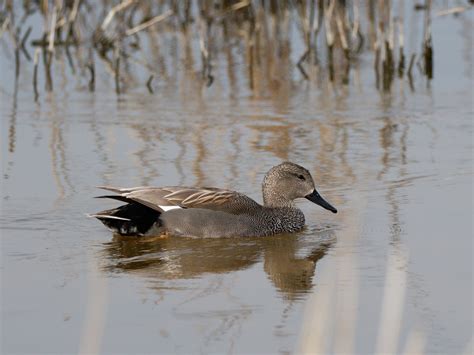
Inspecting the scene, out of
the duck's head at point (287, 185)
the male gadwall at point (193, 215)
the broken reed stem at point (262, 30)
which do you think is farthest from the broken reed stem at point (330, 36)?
the male gadwall at point (193, 215)

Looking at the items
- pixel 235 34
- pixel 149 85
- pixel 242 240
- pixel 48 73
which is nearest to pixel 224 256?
pixel 242 240

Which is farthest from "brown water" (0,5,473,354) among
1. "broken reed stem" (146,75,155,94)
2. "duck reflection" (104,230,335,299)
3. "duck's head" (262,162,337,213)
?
"duck's head" (262,162,337,213)

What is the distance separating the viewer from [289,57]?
1472 centimetres

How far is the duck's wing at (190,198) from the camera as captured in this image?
812cm

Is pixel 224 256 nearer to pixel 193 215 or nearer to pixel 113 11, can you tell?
pixel 193 215

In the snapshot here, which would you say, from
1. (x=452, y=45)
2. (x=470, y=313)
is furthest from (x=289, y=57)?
(x=470, y=313)

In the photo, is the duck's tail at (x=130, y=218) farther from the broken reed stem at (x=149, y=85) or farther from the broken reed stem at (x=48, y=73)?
the broken reed stem at (x=48, y=73)

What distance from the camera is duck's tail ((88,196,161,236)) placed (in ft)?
26.5

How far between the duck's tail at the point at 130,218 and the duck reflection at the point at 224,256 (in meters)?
0.08

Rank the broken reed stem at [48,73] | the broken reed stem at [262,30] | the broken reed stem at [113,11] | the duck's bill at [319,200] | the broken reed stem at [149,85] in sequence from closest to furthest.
A: 1. the duck's bill at [319,200]
2. the broken reed stem at [149,85]
3. the broken reed stem at [48,73]
4. the broken reed stem at [262,30]
5. the broken reed stem at [113,11]

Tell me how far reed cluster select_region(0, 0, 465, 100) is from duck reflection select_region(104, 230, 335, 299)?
4.97 m

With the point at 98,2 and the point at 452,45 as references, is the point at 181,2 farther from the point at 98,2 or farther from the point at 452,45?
the point at 452,45

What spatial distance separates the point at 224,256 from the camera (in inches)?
303

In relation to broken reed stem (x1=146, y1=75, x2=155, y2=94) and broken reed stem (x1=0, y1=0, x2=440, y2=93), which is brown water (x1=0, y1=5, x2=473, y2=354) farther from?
broken reed stem (x1=0, y1=0, x2=440, y2=93)
